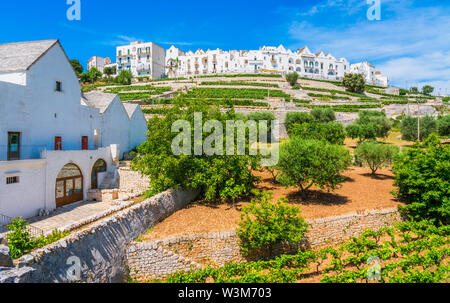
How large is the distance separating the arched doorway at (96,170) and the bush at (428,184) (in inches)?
1003

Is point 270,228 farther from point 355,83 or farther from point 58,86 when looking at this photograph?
point 355,83

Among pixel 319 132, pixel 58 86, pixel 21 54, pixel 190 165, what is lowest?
pixel 190 165

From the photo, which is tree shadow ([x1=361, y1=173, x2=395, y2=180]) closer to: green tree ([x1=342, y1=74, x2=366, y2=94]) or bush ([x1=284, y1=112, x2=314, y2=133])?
bush ([x1=284, y1=112, x2=314, y2=133])

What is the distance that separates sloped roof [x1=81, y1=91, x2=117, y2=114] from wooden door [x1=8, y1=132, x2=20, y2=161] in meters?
10.4

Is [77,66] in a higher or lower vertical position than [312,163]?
higher

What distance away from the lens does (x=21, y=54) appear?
18.7m

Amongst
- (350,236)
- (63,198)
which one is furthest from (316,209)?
(63,198)

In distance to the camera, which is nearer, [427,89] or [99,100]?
[99,100]

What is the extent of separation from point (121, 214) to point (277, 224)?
26.0 feet

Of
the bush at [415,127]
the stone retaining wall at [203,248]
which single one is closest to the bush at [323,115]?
the bush at [415,127]

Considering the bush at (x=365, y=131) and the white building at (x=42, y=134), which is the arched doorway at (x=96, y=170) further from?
the bush at (x=365, y=131)

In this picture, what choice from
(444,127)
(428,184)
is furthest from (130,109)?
A: (444,127)

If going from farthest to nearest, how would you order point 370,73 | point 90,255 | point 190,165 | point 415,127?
point 370,73 → point 415,127 → point 190,165 → point 90,255

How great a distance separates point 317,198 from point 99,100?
25.4 meters
